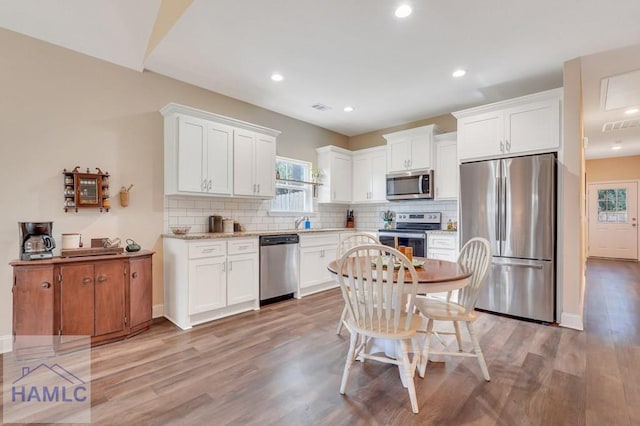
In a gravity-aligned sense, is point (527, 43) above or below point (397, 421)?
above

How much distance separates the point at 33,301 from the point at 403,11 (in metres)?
3.80

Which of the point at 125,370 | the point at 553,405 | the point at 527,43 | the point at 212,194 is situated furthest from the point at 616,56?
the point at 125,370

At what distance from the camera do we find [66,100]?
295 cm

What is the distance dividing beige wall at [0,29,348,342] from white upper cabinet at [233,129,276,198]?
741 millimetres

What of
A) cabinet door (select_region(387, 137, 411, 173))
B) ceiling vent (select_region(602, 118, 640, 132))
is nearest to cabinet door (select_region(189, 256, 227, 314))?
cabinet door (select_region(387, 137, 411, 173))

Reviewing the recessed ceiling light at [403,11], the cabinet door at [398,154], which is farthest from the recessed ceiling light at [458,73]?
the cabinet door at [398,154]

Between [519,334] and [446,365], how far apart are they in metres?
1.15

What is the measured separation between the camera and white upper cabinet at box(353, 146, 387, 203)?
5.34 metres

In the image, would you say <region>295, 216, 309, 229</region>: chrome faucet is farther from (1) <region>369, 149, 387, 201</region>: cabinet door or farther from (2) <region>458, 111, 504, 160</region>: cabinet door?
(2) <region>458, 111, 504, 160</region>: cabinet door

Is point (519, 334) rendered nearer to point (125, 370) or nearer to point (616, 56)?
point (616, 56)

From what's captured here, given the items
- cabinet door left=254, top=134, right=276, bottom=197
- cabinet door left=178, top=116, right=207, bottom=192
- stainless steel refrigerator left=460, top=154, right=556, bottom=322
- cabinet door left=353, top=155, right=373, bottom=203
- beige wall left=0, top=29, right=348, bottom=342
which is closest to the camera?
Answer: beige wall left=0, top=29, right=348, bottom=342

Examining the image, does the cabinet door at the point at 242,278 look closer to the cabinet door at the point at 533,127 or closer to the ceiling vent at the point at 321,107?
the ceiling vent at the point at 321,107

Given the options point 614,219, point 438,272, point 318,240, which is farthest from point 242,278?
point 614,219

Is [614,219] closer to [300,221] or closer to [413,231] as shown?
[413,231]
